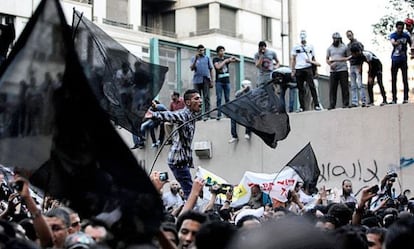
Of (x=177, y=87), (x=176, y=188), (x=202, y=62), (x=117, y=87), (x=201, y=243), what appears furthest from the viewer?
(x=177, y=87)

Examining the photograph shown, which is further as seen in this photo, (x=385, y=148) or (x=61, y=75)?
(x=385, y=148)

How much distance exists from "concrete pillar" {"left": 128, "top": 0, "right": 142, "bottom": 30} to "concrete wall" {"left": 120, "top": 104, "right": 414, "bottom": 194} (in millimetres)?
20412

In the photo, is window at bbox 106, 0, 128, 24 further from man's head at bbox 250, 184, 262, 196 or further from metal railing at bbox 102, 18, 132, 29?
man's head at bbox 250, 184, 262, 196

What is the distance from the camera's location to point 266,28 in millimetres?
43688

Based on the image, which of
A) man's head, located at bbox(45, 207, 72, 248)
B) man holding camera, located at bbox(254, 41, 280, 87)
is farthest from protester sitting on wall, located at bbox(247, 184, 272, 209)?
man's head, located at bbox(45, 207, 72, 248)

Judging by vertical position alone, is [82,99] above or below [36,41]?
below

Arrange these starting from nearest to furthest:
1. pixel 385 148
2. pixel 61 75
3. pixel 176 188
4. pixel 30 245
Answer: pixel 30 245, pixel 61 75, pixel 176 188, pixel 385 148

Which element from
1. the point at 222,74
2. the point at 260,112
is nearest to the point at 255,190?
the point at 260,112

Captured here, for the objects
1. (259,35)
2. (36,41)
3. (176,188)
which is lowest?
(176,188)

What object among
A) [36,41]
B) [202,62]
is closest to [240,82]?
[202,62]

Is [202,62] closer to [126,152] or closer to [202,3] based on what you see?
[126,152]

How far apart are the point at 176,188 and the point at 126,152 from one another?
7522mm

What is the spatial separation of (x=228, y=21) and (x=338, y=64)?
26241 millimetres

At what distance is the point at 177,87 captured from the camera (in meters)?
19.1
